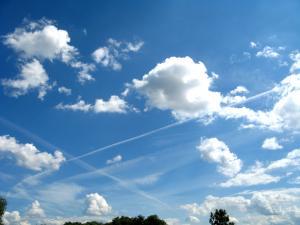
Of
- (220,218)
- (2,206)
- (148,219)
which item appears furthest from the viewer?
(148,219)

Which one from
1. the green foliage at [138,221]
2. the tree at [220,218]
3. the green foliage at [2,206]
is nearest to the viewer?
the tree at [220,218]

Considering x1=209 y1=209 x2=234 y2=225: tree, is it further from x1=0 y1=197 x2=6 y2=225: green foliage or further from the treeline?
x1=0 y1=197 x2=6 y2=225: green foliage

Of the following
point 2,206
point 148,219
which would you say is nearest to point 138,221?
point 148,219

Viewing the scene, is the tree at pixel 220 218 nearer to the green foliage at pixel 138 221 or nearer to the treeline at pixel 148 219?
the treeline at pixel 148 219

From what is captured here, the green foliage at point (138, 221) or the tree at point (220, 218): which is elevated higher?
the green foliage at point (138, 221)

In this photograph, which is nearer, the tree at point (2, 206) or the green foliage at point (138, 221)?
the tree at point (2, 206)

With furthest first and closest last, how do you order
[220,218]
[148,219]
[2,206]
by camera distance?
[148,219], [2,206], [220,218]

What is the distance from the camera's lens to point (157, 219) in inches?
6678

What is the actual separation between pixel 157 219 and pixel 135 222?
14.2 metres

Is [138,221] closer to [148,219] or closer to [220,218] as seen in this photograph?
[148,219]

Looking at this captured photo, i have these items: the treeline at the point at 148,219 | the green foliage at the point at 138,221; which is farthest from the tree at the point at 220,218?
the green foliage at the point at 138,221

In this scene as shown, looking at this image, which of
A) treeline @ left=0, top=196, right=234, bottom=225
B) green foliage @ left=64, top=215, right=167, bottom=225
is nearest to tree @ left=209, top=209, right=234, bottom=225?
treeline @ left=0, top=196, right=234, bottom=225

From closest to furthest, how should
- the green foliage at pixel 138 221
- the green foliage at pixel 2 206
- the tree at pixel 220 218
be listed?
the tree at pixel 220 218, the green foliage at pixel 2 206, the green foliage at pixel 138 221

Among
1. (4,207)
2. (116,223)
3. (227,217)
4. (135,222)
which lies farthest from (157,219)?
(227,217)
